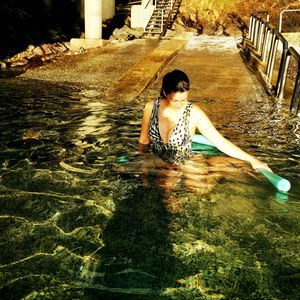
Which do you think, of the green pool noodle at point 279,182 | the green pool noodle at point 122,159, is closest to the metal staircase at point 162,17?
the green pool noodle at point 122,159

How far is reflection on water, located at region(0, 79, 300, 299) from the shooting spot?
2738 mm

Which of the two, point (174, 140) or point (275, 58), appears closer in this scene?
point (174, 140)

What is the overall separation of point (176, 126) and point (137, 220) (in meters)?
1.29

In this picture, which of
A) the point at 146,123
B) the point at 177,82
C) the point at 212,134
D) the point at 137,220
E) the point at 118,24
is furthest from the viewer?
the point at 118,24

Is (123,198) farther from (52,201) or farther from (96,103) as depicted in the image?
(96,103)

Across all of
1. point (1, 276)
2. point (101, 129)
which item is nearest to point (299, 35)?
point (101, 129)

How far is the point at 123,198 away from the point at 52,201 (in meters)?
0.74

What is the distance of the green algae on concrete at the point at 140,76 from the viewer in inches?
326

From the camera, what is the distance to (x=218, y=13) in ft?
72.2

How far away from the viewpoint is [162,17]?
2003cm

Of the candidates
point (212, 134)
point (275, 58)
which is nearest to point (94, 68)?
point (275, 58)

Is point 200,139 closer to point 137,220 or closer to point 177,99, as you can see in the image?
point 177,99

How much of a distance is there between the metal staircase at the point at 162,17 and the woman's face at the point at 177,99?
16.6m

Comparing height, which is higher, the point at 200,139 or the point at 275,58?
the point at 275,58
